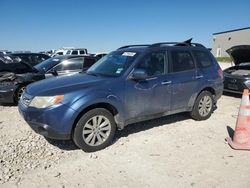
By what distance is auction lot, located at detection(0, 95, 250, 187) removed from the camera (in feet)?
11.3

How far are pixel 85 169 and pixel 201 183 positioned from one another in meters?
1.65

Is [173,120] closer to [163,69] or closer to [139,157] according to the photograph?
[163,69]

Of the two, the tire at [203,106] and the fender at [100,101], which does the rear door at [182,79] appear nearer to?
the tire at [203,106]

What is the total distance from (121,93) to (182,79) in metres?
1.57

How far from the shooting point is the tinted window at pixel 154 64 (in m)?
4.90

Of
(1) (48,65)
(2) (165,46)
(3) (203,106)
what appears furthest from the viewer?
(1) (48,65)

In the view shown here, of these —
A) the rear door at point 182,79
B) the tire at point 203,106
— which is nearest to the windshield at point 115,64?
the rear door at point 182,79

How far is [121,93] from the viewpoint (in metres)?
4.51

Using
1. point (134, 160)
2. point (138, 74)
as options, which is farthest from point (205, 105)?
point (134, 160)

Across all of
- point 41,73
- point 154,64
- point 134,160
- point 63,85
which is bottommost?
point 134,160

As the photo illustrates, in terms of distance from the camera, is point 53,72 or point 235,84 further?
point 235,84

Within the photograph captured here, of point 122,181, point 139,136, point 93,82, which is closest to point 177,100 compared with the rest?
point 139,136

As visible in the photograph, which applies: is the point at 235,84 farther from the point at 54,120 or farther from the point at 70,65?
the point at 54,120

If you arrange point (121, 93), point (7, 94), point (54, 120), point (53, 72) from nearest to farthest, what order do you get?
point (54, 120)
point (121, 93)
point (7, 94)
point (53, 72)
